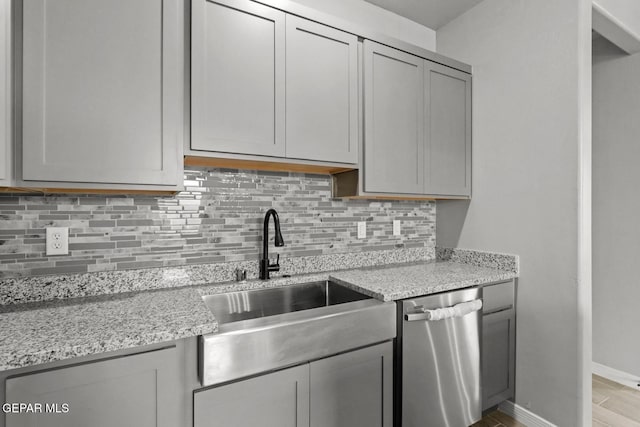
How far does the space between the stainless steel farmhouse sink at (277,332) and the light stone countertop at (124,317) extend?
2.1 inches

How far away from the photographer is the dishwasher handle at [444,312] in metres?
1.56

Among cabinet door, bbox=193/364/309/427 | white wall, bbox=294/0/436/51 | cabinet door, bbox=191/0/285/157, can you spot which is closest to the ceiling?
white wall, bbox=294/0/436/51

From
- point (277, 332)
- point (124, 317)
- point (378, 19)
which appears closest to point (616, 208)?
point (378, 19)

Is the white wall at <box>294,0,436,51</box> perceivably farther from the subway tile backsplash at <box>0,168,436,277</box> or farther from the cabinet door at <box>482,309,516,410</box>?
the cabinet door at <box>482,309,516,410</box>

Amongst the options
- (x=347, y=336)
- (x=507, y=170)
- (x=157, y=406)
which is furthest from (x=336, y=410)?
(x=507, y=170)

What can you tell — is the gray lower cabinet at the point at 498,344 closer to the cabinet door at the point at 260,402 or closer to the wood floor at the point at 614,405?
the wood floor at the point at 614,405

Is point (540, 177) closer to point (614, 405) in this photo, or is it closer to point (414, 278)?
point (414, 278)

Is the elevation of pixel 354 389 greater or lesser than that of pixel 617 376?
greater

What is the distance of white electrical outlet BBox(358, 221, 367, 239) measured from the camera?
223 cm

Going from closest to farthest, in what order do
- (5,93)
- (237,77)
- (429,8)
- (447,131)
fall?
1. (5,93)
2. (237,77)
3. (447,131)
4. (429,8)

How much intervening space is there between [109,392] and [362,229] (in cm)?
161

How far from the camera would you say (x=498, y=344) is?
6.49ft

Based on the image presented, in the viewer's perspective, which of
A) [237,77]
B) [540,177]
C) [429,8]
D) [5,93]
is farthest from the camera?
[429,8]

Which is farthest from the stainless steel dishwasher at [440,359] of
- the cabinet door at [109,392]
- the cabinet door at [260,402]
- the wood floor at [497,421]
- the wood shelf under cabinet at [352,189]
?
the cabinet door at [109,392]
